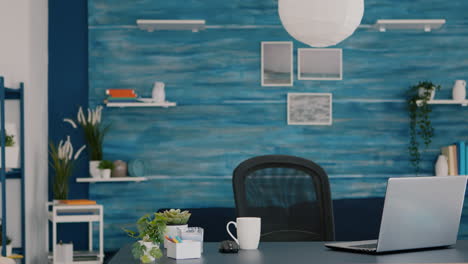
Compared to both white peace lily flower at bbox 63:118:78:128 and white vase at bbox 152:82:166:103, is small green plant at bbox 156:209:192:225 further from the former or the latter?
white peace lily flower at bbox 63:118:78:128

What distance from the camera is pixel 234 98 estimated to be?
218 inches

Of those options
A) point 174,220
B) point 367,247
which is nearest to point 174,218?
point 174,220

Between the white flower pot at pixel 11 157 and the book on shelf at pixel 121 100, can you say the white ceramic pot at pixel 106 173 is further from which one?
the white flower pot at pixel 11 157

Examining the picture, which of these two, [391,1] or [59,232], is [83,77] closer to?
[59,232]

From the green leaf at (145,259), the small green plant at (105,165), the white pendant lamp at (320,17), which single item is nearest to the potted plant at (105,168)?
the small green plant at (105,165)

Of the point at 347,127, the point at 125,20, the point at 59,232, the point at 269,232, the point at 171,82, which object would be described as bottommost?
the point at 59,232

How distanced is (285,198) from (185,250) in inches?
40.0

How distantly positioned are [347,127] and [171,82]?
1450 millimetres

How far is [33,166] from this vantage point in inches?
207

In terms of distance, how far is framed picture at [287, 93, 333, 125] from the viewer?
5539mm

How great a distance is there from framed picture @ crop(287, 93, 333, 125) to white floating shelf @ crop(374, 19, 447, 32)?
68 cm

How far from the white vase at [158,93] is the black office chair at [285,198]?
2.21 m

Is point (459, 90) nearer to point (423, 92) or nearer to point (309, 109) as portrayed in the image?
point (423, 92)

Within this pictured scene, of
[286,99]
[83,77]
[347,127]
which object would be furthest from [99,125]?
[347,127]
